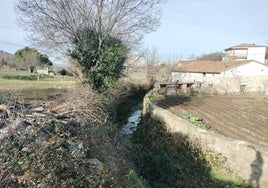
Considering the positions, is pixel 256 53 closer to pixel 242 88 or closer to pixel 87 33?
pixel 242 88

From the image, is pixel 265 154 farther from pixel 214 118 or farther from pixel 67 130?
pixel 67 130

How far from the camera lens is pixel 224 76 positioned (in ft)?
95.9

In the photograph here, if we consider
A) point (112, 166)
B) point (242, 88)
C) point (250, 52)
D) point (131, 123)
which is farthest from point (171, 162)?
point (250, 52)

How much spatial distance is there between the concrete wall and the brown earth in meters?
1.42

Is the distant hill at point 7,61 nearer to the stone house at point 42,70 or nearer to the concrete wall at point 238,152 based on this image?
the stone house at point 42,70

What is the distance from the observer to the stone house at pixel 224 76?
79.8 feet

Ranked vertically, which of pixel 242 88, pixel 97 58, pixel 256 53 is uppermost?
pixel 256 53

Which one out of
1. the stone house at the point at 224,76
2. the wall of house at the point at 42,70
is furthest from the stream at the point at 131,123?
the wall of house at the point at 42,70

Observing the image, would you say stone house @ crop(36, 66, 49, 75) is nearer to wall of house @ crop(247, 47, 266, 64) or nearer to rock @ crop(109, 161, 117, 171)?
wall of house @ crop(247, 47, 266, 64)

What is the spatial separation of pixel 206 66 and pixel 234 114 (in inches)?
733

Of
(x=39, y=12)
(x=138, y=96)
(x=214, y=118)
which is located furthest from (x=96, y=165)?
(x=138, y=96)

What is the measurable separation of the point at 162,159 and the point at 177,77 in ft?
83.8

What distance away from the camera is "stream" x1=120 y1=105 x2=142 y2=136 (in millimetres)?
14492

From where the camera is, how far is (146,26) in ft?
55.4
